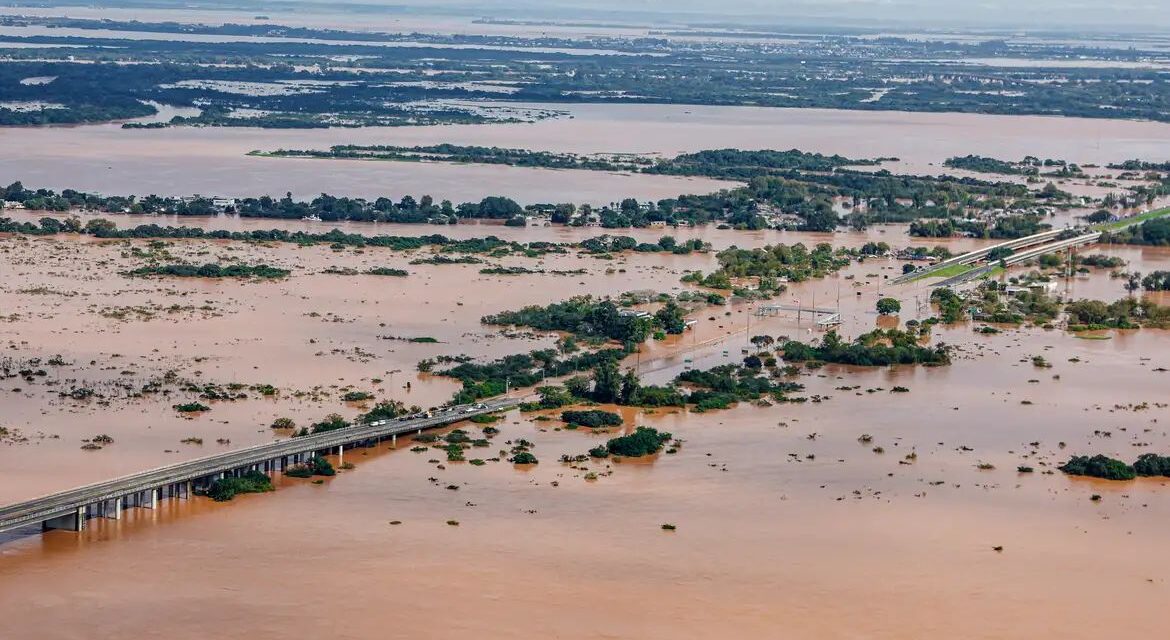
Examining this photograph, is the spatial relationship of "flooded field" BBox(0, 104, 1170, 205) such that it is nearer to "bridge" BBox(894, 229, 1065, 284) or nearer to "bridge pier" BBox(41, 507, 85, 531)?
"bridge" BBox(894, 229, 1065, 284)

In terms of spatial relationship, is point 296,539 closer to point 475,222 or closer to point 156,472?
point 156,472

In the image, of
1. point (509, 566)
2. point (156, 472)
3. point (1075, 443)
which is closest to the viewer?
point (509, 566)

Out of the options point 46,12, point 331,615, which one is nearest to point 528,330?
point 331,615

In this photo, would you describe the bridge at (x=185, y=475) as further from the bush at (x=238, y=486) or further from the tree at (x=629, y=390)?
the tree at (x=629, y=390)

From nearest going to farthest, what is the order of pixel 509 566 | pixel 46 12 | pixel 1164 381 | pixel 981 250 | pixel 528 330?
1. pixel 509 566
2. pixel 1164 381
3. pixel 528 330
4. pixel 981 250
5. pixel 46 12

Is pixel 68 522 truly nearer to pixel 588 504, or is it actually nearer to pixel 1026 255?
pixel 588 504

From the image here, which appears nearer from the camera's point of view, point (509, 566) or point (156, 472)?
point (509, 566)

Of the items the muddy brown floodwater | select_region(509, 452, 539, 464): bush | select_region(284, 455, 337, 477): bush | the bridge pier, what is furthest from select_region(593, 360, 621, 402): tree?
the bridge pier
